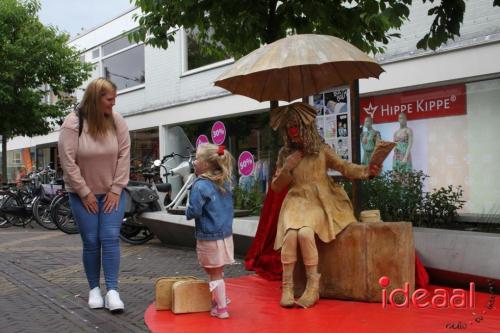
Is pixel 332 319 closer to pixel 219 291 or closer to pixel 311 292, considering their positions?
pixel 311 292

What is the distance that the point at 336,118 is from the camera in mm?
12516

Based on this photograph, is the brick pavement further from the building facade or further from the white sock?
the building facade

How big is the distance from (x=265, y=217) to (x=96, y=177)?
1.87m

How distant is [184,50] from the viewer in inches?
683

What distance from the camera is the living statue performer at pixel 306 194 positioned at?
461 cm

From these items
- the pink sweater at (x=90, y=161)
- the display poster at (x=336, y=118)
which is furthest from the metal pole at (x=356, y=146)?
the display poster at (x=336, y=118)

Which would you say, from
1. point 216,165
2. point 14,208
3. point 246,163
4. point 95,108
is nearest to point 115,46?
point 246,163

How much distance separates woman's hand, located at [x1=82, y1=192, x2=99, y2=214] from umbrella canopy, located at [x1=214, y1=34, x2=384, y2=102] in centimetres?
135

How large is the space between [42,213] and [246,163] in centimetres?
489

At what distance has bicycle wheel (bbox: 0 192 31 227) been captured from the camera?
12844 mm

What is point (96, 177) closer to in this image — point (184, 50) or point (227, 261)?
point (227, 261)

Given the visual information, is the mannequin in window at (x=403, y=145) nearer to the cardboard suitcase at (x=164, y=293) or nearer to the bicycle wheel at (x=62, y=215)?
the bicycle wheel at (x=62, y=215)

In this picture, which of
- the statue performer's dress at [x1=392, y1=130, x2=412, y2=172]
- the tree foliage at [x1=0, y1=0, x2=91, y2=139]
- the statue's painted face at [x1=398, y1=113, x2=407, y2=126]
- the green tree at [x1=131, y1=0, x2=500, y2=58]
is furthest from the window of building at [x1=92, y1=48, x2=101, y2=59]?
the green tree at [x1=131, y1=0, x2=500, y2=58]

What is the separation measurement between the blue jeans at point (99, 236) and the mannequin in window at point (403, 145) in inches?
294
